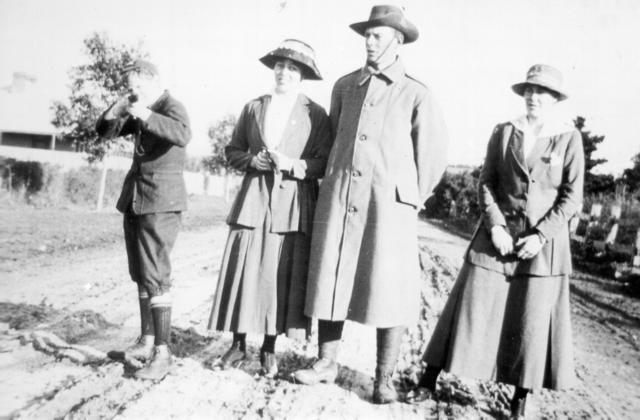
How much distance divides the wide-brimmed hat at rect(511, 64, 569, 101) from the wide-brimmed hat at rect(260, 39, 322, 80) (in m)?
1.44

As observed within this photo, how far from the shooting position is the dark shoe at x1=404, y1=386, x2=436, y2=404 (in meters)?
3.21

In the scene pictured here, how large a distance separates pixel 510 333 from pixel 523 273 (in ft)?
1.28

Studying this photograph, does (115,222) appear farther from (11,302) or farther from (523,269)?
(523,269)

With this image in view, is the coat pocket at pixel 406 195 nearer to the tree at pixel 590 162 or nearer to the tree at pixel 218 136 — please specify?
the tree at pixel 590 162

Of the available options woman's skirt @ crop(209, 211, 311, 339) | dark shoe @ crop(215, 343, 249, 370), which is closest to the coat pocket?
woman's skirt @ crop(209, 211, 311, 339)

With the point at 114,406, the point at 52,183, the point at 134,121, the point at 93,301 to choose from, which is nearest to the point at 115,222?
the point at 52,183

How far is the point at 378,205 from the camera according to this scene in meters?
3.15

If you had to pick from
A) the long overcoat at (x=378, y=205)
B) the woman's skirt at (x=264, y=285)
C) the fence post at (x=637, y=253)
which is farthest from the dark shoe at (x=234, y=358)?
the fence post at (x=637, y=253)

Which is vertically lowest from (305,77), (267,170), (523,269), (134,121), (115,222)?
(115,222)

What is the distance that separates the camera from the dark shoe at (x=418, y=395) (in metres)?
3.21

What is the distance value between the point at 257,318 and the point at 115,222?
446 inches

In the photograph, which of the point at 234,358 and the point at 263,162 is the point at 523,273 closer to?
the point at 263,162

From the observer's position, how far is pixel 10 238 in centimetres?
908

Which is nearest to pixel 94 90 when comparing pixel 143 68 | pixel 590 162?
pixel 143 68
